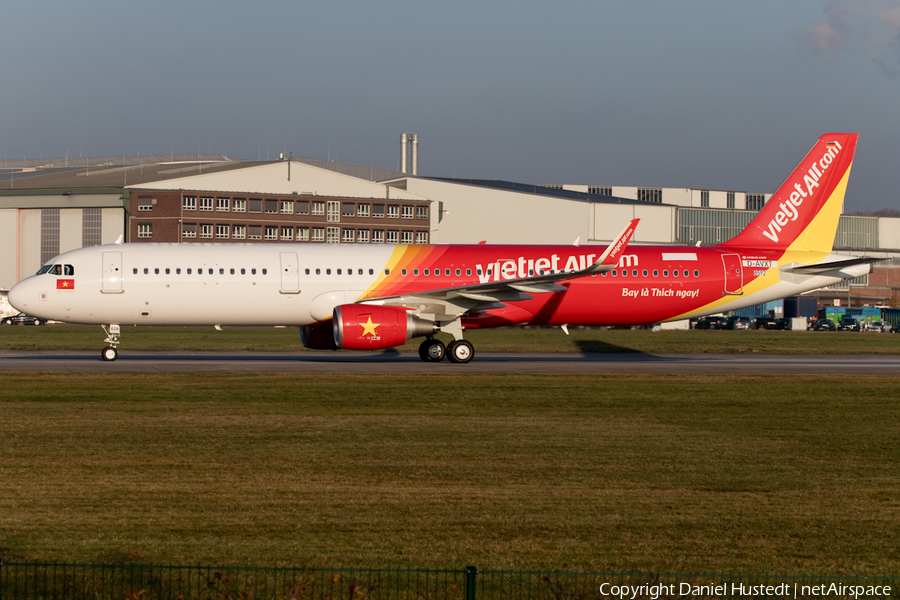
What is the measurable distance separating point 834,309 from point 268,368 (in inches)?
3897

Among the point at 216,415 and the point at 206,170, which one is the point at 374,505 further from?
the point at 206,170

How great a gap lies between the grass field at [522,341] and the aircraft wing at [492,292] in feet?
22.0

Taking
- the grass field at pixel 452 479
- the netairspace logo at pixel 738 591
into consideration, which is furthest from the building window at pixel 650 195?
the netairspace logo at pixel 738 591

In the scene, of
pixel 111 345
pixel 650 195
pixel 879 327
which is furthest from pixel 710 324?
pixel 650 195

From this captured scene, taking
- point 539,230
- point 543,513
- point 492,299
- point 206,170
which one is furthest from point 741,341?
point 206,170

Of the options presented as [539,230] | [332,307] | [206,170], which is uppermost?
[206,170]

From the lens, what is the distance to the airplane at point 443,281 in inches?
1283

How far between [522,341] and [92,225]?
2850 inches

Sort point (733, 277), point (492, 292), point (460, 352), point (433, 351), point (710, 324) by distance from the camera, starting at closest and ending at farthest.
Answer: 1. point (492, 292)
2. point (460, 352)
3. point (433, 351)
4. point (733, 277)
5. point (710, 324)

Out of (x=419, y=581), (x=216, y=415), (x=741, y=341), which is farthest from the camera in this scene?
(x=741, y=341)

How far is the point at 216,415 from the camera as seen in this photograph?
762 inches

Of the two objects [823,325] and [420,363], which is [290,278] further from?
[823,325]

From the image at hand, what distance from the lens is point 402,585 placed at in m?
8.54

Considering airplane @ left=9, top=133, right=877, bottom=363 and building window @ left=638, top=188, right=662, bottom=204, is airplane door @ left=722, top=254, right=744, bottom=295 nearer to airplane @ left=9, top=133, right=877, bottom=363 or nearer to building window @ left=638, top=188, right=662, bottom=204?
airplane @ left=9, top=133, right=877, bottom=363
